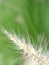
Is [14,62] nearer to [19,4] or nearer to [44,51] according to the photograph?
[44,51]

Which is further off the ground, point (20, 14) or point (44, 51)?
point (20, 14)

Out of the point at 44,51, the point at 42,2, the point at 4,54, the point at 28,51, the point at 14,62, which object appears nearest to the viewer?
the point at 28,51

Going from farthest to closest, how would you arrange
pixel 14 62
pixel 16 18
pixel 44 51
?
pixel 16 18 < pixel 14 62 < pixel 44 51

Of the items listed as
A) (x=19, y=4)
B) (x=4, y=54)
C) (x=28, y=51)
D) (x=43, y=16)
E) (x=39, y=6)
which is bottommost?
(x=28, y=51)

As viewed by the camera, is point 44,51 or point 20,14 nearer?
point 44,51

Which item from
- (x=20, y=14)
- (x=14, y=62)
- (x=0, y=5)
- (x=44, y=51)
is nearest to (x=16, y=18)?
(x=20, y=14)

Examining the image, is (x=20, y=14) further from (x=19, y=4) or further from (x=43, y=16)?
(x=43, y=16)
